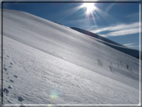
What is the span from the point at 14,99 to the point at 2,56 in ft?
5.37

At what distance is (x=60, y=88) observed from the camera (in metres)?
3.18

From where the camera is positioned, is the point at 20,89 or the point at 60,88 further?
the point at 60,88

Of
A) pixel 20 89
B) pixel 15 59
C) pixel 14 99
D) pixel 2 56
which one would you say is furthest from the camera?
pixel 15 59

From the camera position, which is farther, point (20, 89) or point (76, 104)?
point (76, 104)

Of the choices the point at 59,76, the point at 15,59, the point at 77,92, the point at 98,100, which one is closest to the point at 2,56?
the point at 15,59

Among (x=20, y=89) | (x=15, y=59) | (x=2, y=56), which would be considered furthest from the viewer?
(x=15, y=59)

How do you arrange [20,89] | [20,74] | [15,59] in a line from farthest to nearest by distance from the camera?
1. [15,59]
2. [20,74]
3. [20,89]

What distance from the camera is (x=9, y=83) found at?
2.62 meters

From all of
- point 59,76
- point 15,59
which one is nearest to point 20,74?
point 15,59

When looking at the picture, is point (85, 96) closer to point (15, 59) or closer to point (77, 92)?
point (77, 92)

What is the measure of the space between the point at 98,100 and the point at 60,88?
95 cm

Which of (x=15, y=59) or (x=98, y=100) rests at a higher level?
(x=15, y=59)

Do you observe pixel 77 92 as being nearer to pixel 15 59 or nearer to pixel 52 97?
pixel 52 97

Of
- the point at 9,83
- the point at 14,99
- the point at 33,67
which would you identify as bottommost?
the point at 14,99
